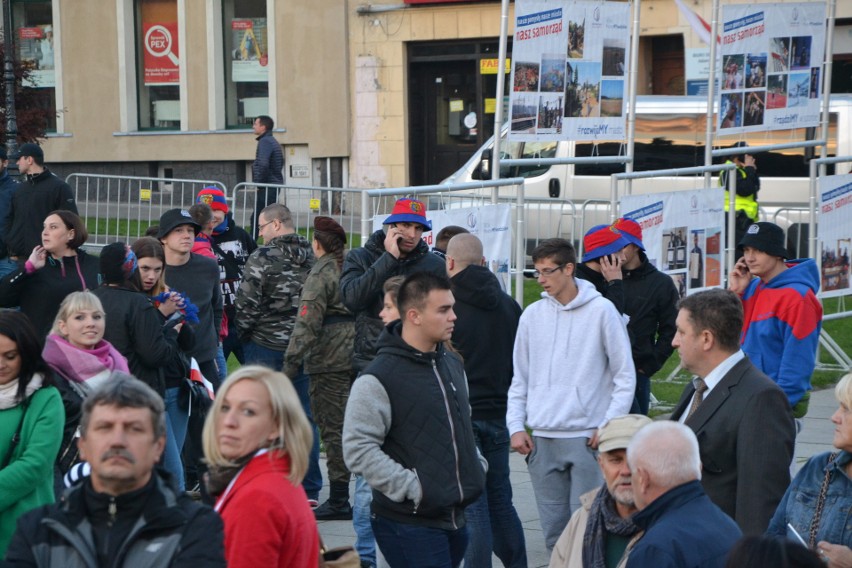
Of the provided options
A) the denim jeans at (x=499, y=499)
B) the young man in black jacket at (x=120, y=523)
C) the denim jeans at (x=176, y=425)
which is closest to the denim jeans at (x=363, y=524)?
the denim jeans at (x=499, y=499)

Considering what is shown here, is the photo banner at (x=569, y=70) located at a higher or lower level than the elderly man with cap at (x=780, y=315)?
higher

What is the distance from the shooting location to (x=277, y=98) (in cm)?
2777

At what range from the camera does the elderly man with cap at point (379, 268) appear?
7781 millimetres

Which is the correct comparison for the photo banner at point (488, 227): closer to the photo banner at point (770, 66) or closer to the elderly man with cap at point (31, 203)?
the photo banner at point (770, 66)

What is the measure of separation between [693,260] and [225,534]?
7.88 meters

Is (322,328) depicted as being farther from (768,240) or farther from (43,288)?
(768,240)

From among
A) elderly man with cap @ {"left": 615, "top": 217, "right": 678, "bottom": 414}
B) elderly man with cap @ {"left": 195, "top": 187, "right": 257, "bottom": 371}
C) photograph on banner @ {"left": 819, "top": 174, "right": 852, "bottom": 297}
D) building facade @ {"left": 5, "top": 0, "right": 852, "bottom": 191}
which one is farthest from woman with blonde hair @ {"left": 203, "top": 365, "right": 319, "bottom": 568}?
building facade @ {"left": 5, "top": 0, "right": 852, "bottom": 191}

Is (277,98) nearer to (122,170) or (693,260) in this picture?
(122,170)

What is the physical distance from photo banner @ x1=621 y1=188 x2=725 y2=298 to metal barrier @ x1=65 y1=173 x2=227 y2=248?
26.5 feet

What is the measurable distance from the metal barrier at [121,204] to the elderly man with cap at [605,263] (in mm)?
10545

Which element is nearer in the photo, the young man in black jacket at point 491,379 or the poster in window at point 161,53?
the young man in black jacket at point 491,379

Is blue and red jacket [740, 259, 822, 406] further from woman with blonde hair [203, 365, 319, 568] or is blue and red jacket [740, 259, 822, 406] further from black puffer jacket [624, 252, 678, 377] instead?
woman with blonde hair [203, 365, 319, 568]

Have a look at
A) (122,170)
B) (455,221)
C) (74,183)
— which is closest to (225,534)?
(455,221)

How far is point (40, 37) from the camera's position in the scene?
3011 cm
